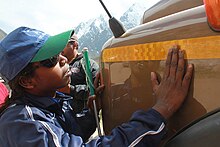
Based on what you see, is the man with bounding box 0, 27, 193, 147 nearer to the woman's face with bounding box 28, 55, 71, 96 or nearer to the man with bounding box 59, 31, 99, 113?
the woman's face with bounding box 28, 55, 71, 96

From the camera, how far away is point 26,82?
1.52 metres

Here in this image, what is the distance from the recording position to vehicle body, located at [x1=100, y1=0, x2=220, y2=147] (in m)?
0.97

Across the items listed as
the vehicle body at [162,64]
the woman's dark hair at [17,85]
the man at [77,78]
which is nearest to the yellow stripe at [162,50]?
the vehicle body at [162,64]

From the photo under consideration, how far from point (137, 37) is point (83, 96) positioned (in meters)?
1.25

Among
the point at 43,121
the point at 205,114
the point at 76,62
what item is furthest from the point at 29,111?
the point at 76,62

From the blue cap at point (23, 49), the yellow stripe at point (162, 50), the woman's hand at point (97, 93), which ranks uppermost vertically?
the blue cap at point (23, 49)

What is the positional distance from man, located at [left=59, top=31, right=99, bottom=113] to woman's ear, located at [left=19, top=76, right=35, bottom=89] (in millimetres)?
595

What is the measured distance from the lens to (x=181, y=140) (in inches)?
40.0

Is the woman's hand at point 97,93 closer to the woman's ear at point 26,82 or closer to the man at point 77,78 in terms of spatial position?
the man at point 77,78

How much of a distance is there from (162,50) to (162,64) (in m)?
0.06

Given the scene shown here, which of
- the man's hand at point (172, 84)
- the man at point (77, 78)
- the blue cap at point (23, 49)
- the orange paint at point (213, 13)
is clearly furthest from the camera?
the man at point (77, 78)

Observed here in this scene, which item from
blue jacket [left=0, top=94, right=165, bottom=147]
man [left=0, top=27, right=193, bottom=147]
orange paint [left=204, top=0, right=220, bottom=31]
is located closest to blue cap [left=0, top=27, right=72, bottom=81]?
man [left=0, top=27, right=193, bottom=147]

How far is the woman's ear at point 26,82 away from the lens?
1514 mm

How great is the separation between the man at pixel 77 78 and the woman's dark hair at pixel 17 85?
2.04ft
